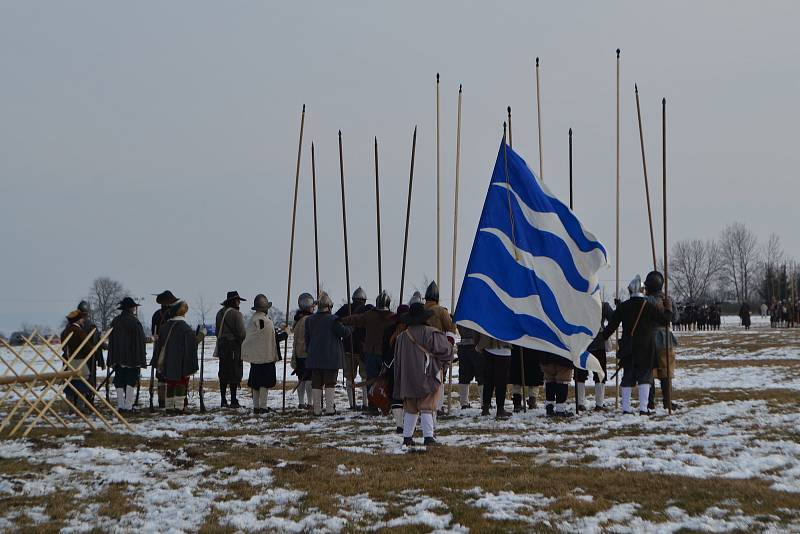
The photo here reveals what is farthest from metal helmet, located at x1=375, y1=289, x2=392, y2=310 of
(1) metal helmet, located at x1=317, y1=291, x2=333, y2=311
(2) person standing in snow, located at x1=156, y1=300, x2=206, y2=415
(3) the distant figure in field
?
(3) the distant figure in field

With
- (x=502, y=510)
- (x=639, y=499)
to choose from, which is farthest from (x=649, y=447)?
(x=502, y=510)

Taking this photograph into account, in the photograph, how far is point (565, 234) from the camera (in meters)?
13.4

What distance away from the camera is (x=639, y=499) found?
7262mm

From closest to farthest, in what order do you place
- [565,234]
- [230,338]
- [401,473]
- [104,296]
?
[401,473] → [565,234] → [230,338] → [104,296]

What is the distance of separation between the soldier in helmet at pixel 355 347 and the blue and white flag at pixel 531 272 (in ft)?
9.18

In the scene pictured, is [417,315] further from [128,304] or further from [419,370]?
[128,304]

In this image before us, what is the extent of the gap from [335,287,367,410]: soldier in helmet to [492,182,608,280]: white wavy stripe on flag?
11.1 feet

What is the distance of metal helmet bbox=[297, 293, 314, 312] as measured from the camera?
1567cm

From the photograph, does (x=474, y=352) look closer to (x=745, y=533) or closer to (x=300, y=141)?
(x=300, y=141)

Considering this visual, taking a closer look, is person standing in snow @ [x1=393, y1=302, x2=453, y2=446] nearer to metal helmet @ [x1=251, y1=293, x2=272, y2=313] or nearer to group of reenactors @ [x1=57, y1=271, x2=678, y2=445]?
group of reenactors @ [x1=57, y1=271, x2=678, y2=445]

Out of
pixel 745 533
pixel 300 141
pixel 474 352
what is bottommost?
pixel 745 533

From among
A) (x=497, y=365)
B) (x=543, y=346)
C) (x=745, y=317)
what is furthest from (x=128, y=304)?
(x=745, y=317)

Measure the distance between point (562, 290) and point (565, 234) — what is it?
0.86 meters

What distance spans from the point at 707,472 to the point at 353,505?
3.41 meters
